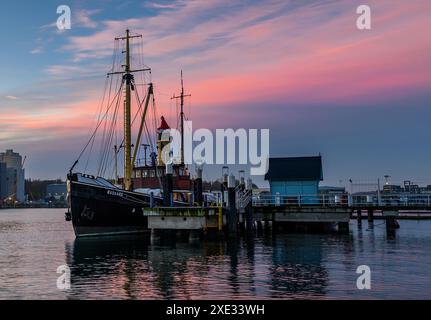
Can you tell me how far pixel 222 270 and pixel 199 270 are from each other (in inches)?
46.2

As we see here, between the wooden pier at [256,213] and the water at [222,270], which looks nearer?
the water at [222,270]

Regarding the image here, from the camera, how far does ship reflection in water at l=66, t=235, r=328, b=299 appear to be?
65.0ft

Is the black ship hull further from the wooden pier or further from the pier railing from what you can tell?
the pier railing

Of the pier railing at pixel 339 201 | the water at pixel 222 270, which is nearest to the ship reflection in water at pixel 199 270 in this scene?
the water at pixel 222 270

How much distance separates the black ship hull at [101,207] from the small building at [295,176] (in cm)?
1516

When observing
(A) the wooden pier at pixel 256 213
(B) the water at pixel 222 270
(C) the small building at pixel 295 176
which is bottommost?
(B) the water at pixel 222 270

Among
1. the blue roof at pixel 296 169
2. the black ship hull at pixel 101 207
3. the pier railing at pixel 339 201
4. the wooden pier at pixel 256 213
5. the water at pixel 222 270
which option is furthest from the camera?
the blue roof at pixel 296 169

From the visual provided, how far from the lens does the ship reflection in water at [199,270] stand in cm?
1980

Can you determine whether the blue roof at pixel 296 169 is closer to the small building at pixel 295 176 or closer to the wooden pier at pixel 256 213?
the small building at pixel 295 176

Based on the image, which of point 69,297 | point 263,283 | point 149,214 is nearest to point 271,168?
point 149,214

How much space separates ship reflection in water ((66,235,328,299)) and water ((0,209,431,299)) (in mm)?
41

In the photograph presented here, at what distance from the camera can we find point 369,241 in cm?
4172

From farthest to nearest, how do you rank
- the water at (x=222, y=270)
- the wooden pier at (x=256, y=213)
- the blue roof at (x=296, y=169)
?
the blue roof at (x=296, y=169)
the wooden pier at (x=256, y=213)
the water at (x=222, y=270)
